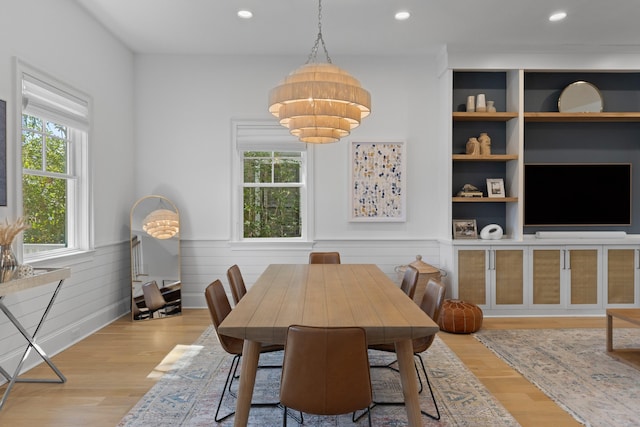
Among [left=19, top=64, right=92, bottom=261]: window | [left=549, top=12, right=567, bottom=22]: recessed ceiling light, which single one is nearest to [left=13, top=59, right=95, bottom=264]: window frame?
[left=19, top=64, right=92, bottom=261]: window

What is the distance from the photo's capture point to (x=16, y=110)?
3.12m

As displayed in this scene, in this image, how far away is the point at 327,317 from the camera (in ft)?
6.97

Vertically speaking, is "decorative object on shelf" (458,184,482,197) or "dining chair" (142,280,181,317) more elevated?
"decorative object on shelf" (458,184,482,197)

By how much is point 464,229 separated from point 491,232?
305 millimetres

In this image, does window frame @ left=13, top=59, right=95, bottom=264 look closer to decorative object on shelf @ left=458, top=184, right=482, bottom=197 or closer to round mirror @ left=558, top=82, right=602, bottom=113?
decorative object on shelf @ left=458, top=184, right=482, bottom=197

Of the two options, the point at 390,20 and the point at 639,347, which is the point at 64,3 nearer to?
the point at 390,20

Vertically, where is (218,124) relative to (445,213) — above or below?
above

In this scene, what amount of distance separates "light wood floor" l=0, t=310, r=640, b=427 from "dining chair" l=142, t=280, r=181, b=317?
231mm

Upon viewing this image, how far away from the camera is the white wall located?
309 centimetres

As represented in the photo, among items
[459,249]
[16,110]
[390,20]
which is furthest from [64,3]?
[459,249]

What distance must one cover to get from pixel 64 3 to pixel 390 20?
3032mm

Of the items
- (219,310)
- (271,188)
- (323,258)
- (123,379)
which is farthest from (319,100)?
(271,188)

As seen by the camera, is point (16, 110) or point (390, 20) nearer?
point (16, 110)

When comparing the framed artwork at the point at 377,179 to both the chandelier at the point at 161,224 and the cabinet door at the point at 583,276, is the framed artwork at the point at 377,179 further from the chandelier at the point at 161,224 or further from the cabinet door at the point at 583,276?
the chandelier at the point at 161,224
